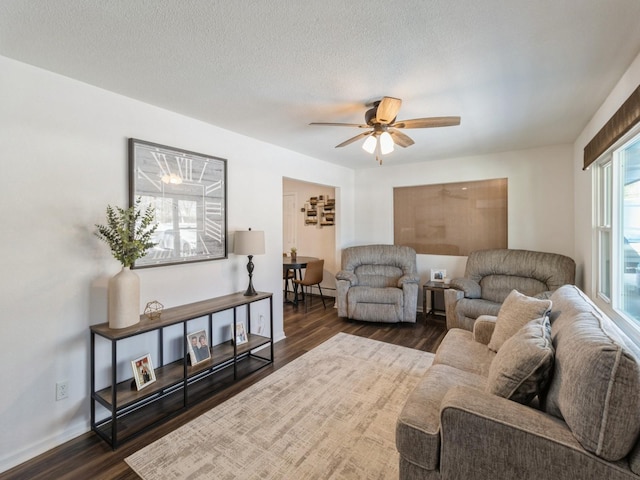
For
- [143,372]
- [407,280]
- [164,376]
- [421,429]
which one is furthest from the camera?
[407,280]

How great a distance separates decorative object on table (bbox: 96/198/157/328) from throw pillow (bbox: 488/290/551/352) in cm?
257

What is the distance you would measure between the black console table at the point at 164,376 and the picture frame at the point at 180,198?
Result: 0.49 m

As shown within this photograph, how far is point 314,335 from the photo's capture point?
3910 mm

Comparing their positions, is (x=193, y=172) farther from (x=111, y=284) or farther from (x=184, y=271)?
(x=111, y=284)

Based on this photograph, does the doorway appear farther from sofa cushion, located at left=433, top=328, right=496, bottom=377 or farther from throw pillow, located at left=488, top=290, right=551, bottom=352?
throw pillow, located at left=488, top=290, right=551, bottom=352

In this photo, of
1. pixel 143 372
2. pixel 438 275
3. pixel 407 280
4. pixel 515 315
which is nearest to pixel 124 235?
pixel 143 372

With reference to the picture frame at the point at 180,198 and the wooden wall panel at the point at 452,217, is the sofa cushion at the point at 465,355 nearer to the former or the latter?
the picture frame at the point at 180,198

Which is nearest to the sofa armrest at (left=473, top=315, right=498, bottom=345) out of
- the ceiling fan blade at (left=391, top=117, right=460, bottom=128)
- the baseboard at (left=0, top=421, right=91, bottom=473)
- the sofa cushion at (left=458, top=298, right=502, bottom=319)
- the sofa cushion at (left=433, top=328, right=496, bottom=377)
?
the sofa cushion at (left=433, top=328, right=496, bottom=377)

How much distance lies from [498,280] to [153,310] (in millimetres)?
3928

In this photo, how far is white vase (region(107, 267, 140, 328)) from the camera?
2068mm

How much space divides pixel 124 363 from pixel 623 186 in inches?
162

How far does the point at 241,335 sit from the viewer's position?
3.05m

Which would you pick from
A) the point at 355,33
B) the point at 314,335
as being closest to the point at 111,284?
the point at 355,33

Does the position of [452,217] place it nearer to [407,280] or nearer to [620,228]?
[407,280]
